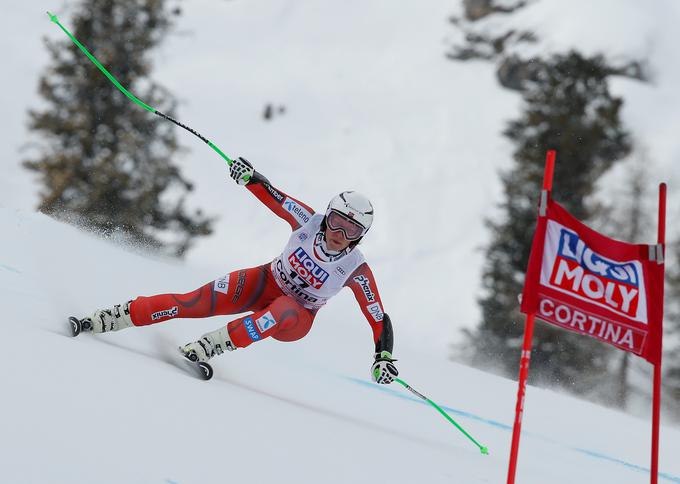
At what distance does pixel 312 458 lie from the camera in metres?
3.16

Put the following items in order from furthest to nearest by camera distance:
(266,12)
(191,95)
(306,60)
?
(266,12), (306,60), (191,95)

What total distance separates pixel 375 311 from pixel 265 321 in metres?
0.67

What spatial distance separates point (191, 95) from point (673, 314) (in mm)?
17930

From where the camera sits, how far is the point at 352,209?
172 inches

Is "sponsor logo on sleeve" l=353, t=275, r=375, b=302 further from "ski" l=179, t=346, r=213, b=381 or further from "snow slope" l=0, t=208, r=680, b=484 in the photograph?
"ski" l=179, t=346, r=213, b=381

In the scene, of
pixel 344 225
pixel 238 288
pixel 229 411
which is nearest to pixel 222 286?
pixel 238 288

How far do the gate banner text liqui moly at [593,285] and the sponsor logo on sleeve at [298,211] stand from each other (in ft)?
5.32

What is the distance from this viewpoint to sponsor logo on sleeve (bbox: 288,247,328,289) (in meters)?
4.51

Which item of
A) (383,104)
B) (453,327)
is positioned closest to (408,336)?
(453,327)

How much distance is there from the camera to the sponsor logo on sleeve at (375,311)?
455 cm

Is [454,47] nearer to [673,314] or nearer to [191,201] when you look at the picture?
[191,201]

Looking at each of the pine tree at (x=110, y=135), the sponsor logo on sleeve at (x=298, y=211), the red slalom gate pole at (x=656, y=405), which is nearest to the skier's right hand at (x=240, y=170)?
the sponsor logo on sleeve at (x=298, y=211)

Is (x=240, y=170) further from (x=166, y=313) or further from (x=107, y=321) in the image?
(x=107, y=321)

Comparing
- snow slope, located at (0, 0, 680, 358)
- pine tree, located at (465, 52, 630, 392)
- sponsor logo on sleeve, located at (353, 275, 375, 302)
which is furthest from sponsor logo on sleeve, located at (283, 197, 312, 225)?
snow slope, located at (0, 0, 680, 358)
